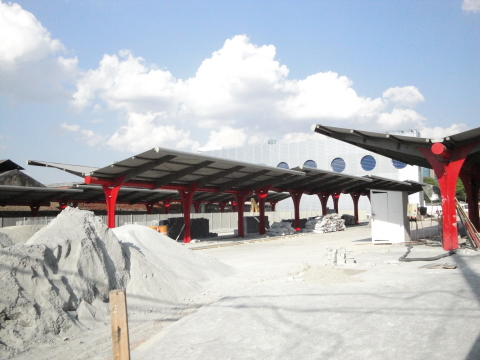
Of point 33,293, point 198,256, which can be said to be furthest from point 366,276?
point 33,293

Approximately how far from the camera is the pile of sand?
21.7 ft

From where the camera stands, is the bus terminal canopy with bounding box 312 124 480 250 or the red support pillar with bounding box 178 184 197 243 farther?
the red support pillar with bounding box 178 184 197 243

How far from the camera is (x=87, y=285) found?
27.6 feet

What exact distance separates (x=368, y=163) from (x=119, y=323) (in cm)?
6262

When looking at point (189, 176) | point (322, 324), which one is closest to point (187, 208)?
point (189, 176)

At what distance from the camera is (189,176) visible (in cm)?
2739

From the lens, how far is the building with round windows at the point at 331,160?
6134 centimetres

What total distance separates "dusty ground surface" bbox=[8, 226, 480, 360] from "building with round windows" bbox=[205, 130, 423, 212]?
177 feet

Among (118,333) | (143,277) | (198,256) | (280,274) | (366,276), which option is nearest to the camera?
(118,333)

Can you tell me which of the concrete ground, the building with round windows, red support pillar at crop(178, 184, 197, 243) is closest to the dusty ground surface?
the concrete ground

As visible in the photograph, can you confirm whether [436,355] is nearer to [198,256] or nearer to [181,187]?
[198,256]

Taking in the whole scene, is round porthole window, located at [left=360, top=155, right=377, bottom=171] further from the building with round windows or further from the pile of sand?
the pile of sand

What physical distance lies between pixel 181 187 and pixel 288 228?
11572mm

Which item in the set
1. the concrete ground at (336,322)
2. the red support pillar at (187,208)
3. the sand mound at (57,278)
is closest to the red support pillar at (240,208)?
the red support pillar at (187,208)
